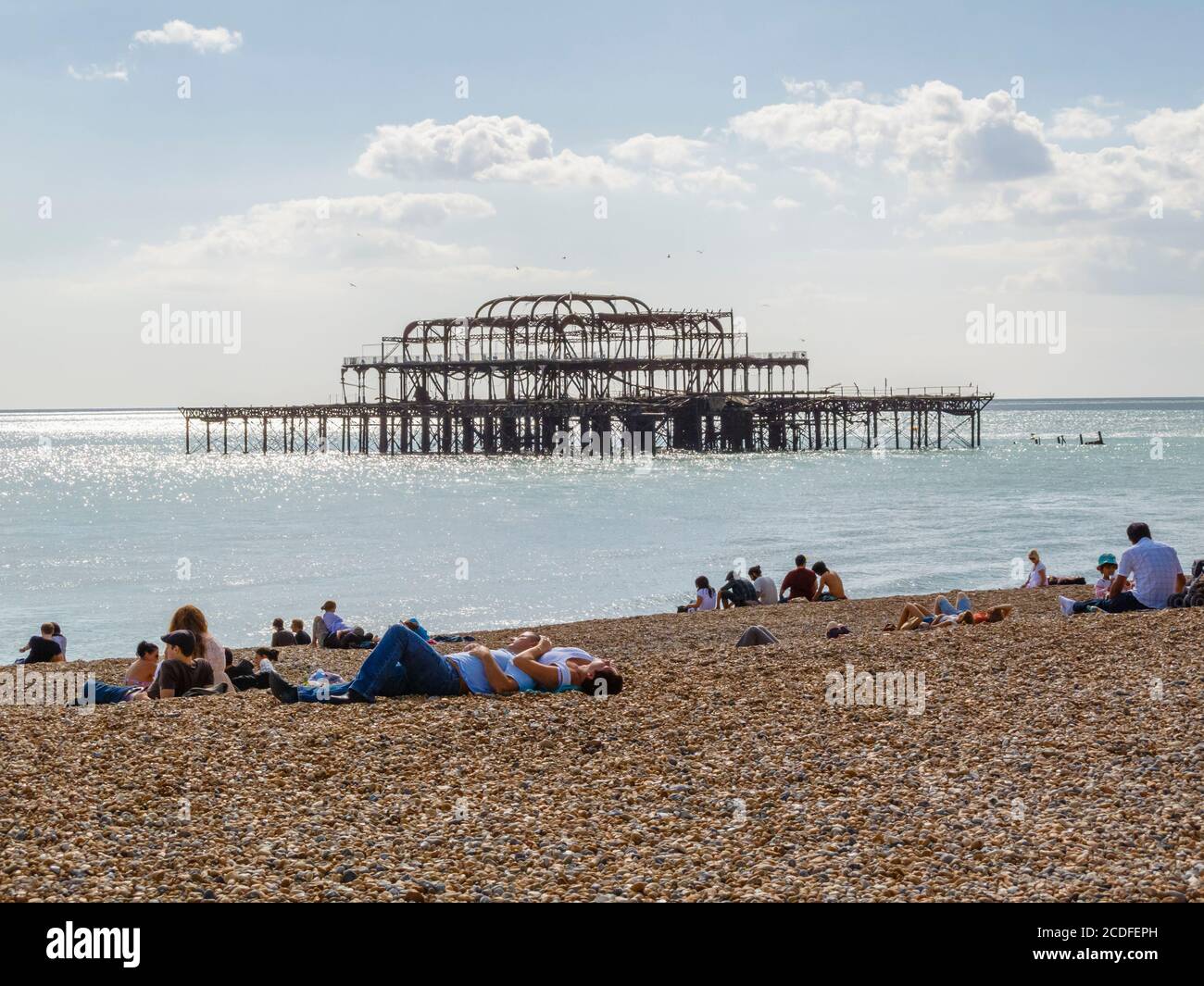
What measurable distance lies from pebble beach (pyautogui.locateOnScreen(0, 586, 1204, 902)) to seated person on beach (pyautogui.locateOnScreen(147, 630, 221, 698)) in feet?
1.69

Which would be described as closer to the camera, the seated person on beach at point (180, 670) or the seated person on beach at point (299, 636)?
the seated person on beach at point (180, 670)

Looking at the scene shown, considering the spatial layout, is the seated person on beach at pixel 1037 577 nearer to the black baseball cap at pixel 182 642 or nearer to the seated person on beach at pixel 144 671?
the seated person on beach at pixel 144 671

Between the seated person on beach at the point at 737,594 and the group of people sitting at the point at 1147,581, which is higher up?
the group of people sitting at the point at 1147,581

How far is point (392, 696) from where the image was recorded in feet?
27.1

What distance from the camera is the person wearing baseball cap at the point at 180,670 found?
8734mm

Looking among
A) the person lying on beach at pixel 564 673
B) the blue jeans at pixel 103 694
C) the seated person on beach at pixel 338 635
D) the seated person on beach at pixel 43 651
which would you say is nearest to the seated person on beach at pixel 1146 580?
the person lying on beach at pixel 564 673

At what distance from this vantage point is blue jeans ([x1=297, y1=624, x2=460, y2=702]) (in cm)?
821

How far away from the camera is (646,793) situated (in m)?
6.02

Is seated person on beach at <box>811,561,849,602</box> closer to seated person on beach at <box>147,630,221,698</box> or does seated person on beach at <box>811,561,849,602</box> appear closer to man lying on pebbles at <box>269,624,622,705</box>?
man lying on pebbles at <box>269,624,622,705</box>

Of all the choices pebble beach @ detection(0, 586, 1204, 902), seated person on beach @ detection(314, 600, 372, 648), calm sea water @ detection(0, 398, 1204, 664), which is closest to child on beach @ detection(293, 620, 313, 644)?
seated person on beach @ detection(314, 600, 372, 648)

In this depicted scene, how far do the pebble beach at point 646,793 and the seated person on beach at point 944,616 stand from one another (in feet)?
8.09

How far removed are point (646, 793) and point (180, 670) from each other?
410 cm

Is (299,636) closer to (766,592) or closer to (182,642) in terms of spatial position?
(766,592)

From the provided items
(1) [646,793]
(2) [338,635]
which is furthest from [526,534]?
(1) [646,793]
